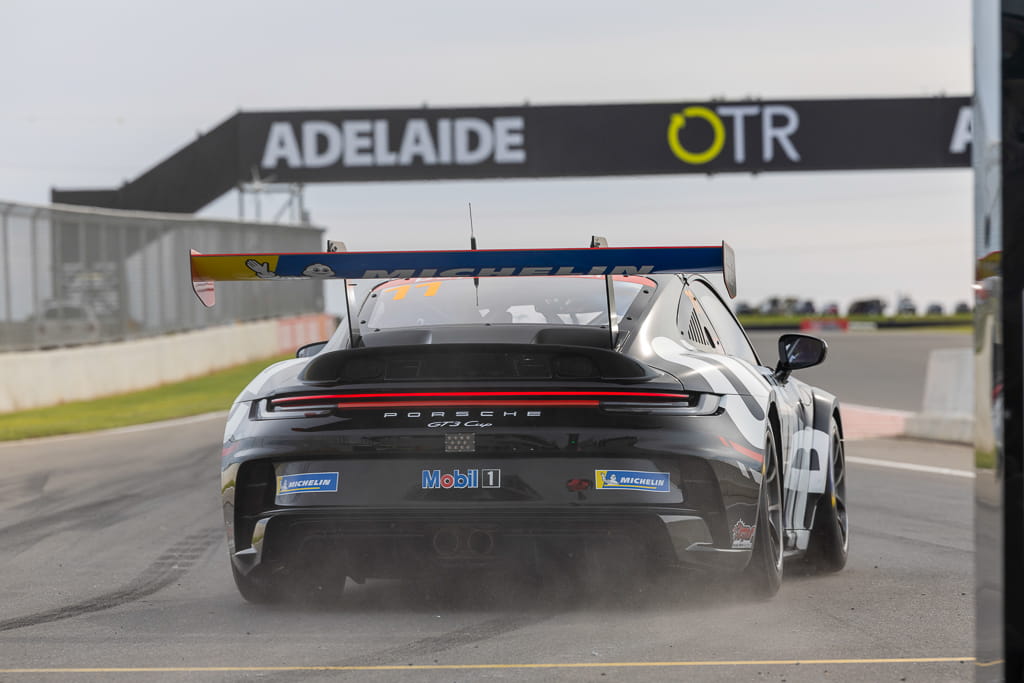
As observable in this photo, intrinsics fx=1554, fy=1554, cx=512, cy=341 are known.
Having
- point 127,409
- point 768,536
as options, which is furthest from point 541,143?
point 768,536

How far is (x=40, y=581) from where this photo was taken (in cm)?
709

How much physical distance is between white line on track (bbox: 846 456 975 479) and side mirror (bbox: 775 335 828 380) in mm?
5064

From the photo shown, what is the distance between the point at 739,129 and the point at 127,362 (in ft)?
58.4

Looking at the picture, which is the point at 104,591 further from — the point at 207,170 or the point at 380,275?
the point at 207,170

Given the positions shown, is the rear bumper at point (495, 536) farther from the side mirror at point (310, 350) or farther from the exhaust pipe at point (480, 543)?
the side mirror at point (310, 350)

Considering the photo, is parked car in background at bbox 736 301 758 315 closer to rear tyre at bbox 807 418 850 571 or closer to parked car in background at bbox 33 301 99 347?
parked car in background at bbox 33 301 99 347

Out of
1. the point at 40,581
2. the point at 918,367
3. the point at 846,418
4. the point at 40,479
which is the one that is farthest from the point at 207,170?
the point at 40,581

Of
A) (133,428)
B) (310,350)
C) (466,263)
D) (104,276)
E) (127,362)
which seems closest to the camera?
(466,263)

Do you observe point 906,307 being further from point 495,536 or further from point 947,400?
point 495,536

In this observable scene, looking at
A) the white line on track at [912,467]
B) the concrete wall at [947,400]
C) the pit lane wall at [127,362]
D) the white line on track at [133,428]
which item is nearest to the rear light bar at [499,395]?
the white line on track at [912,467]

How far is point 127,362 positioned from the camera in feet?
80.5

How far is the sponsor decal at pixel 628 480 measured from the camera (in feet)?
18.6

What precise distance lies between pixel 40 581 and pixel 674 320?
3.12 metres

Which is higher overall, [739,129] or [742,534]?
[739,129]
